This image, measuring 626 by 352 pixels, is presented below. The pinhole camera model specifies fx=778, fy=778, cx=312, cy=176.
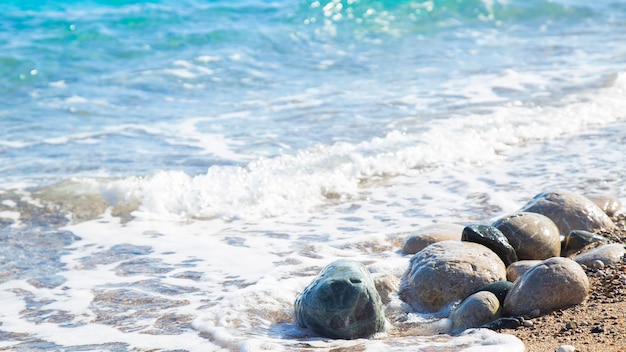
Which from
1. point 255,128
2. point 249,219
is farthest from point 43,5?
point 249,219

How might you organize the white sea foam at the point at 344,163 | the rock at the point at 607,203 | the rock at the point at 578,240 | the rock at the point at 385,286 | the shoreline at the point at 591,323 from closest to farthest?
1. the shoreline at the point at 591,323
2. the rock at the point at 385,286
3. the rock at the point at 578,240
4. the rock at the point at 607,203
5. the white sea foam at the point at 344,163

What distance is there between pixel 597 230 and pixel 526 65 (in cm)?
630

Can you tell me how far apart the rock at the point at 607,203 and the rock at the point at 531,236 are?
83cm

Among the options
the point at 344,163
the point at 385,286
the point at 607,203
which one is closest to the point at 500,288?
the point at 385,286

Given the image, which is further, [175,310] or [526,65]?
[526,65]

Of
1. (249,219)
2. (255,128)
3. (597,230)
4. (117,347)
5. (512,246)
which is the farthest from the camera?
(255,128)

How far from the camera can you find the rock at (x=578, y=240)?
4.42 m

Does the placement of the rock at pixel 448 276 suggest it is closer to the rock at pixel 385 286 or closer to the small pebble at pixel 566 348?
the rock at pixel 385 286

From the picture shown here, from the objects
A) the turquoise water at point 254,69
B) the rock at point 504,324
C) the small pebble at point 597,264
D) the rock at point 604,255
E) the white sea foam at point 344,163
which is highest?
the turquoise water at point 254,69

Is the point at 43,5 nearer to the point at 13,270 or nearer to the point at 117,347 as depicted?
the point at 13,270

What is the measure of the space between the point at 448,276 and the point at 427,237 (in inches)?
28.5

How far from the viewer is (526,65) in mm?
10570

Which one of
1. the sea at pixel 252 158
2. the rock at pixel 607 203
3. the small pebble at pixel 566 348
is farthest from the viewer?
the rock at pixel 607 203

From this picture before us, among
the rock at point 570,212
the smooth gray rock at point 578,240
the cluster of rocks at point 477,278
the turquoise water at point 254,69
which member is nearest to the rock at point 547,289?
the cluster of rocks at point 477,278
